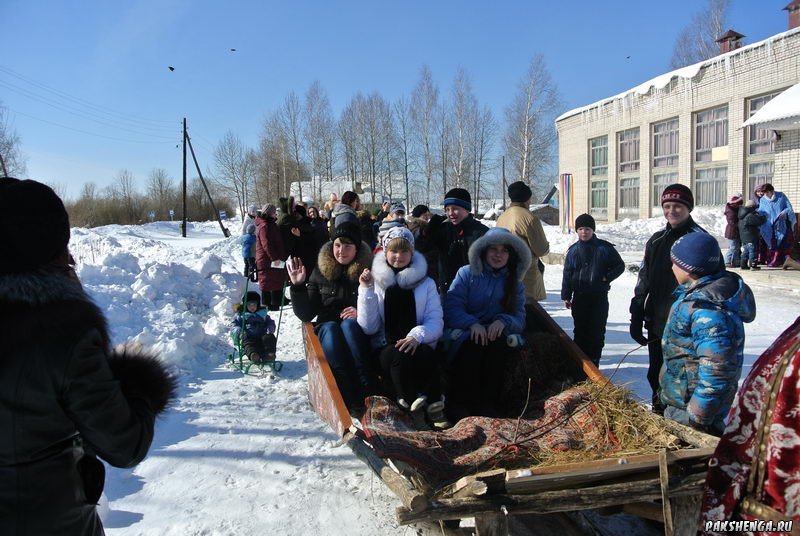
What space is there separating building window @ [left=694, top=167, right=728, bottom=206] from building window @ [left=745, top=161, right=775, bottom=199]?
42.1 inches

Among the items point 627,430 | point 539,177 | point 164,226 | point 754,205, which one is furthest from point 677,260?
point 539,177

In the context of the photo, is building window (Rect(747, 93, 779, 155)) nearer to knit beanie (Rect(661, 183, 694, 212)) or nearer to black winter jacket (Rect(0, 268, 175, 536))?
knit beanie (Rect(661, 183, 694, 212))

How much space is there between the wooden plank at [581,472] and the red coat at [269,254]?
6513 mm

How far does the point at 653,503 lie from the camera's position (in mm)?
2412

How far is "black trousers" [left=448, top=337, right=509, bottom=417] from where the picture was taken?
374 centimetres

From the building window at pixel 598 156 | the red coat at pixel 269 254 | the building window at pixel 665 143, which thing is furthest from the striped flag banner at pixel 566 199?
the red coat at pixel 269 254

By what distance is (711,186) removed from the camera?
20781 mm

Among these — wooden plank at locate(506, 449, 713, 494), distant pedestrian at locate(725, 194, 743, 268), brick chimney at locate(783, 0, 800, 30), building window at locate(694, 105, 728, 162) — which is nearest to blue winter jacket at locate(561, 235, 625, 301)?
wooden plank at locate(506, 449, 713, 494)

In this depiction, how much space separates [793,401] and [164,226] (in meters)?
35.4

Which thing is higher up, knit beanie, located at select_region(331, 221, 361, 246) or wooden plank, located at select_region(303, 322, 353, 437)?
knit beanie, located at select_region(331, 221, 361, 246)

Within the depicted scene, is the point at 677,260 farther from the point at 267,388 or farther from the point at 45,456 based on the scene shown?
the point at 267,388

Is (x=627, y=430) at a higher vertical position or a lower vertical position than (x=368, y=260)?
lower

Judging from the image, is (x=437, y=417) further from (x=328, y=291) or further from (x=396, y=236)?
(x=328, y=291)

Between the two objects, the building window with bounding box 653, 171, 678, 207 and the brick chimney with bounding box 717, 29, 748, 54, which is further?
the brick chimney with bounding box 717, 29, 748, 54
